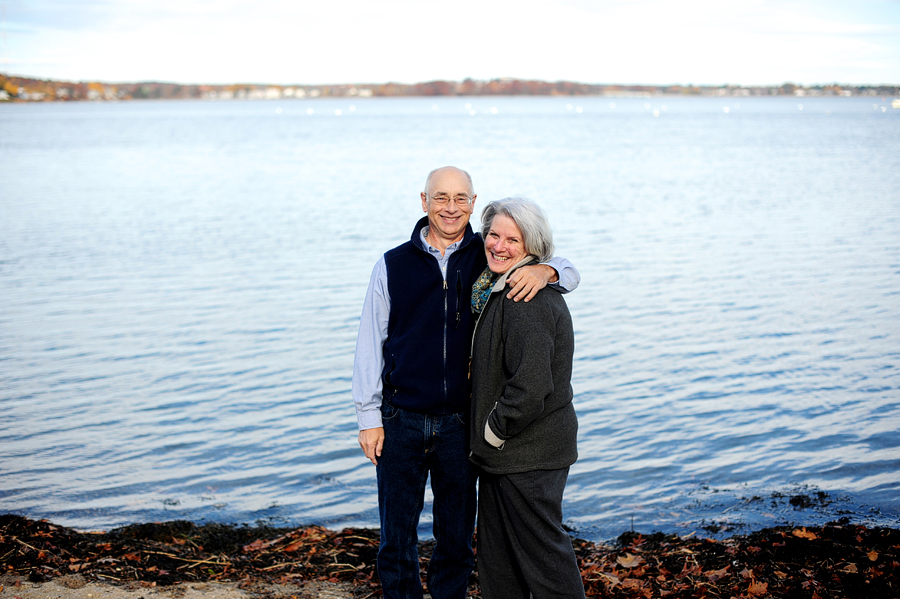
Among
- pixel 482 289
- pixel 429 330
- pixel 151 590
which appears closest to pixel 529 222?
pixel 482 289

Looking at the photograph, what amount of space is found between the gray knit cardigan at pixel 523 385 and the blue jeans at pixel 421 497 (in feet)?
0.80

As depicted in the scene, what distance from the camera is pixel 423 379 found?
386 cm

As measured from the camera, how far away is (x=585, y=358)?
11.4m

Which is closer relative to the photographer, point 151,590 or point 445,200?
point 445,200

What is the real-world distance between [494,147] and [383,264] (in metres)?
59.7

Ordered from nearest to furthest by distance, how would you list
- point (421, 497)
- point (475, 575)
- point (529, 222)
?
1. point (529, 222)
2. point (421, 497)
3. point (475, 575)

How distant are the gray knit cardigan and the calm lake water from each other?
3.36 m

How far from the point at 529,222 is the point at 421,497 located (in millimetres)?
1620

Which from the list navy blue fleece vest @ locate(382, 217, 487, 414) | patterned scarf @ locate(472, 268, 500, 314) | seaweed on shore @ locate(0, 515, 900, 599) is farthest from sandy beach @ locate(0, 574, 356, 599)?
patterned scarf @ locate(472, 268, 500, 314)

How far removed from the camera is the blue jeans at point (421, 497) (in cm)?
391

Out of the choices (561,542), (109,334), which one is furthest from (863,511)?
(109,334)

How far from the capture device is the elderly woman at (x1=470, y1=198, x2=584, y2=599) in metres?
3.53

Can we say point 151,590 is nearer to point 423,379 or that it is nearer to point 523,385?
point 423,379

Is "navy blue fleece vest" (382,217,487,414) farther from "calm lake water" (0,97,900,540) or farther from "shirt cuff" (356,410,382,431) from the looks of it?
"calm lake water" (0,97,900,540)
